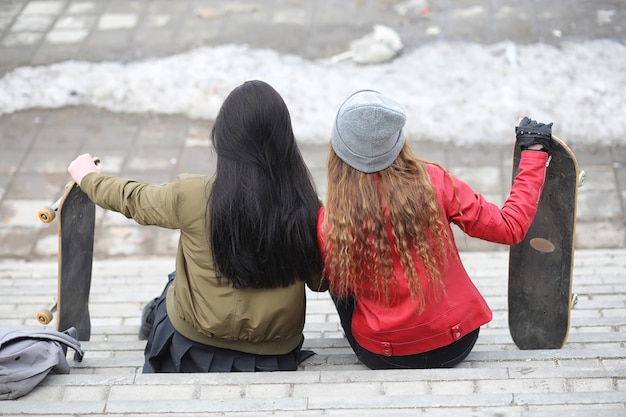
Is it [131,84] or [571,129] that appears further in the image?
[131,84]

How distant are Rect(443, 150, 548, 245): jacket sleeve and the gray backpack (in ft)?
5.43

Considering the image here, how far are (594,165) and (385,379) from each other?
4682mm

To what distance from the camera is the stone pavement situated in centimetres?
306

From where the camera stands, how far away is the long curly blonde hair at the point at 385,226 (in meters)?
2.90

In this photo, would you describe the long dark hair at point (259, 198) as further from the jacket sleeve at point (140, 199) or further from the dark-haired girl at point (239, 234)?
the jacket sleeve at point (140, 199)

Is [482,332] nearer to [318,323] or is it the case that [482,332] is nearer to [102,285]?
[318,323]

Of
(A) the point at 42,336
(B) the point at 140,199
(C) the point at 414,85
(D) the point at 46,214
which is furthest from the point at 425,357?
(C) the point at 414,85

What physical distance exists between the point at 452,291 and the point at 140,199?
1.26 m

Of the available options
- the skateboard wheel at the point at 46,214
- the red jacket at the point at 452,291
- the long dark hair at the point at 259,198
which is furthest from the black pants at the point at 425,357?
the skateboard wheel at the point at 46,214

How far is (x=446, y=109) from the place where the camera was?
26.3 feet

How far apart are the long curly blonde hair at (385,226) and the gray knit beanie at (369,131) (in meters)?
0.05

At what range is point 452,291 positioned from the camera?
3201mm

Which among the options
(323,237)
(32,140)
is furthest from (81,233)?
(32,140)

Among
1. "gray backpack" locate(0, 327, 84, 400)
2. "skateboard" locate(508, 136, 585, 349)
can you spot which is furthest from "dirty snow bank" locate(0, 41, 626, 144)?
"gray backpack" locate(0, 327, 84, 400)
